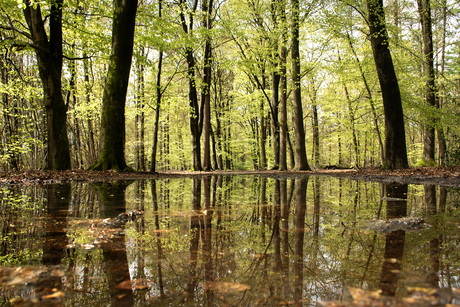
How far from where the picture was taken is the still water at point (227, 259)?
4.15ft

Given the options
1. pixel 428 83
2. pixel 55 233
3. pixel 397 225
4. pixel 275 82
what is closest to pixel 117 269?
pixel 55 233

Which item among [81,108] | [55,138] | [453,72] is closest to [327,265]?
[55,138]

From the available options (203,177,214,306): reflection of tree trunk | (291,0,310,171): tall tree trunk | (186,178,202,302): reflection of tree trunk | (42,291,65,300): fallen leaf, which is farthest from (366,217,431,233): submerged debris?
(291,0,310,171): tall tree trunk

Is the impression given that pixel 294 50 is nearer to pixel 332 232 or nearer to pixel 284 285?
pixel 332 232

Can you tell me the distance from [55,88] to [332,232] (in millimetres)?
10373

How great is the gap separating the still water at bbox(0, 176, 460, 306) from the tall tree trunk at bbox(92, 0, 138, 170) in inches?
217

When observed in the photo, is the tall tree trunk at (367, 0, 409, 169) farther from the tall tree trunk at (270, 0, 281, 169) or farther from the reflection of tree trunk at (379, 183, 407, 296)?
the reflection of tree trunk at (379, 183, 407, 296)

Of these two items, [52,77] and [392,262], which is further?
[52,77]

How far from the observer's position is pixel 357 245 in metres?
2.00

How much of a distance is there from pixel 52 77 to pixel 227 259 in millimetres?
10274

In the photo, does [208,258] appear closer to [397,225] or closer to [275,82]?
[397,225]

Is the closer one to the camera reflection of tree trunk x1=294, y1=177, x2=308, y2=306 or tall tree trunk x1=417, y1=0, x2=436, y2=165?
reflection of tree trunk x1=294, y1=177, x2=308, y2=306

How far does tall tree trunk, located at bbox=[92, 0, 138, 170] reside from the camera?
8.26m

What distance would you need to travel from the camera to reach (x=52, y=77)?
902cm
